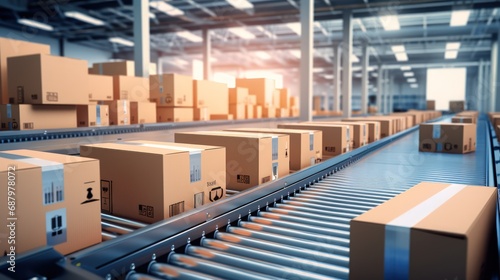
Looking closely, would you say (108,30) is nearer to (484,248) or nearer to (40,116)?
(40,116)

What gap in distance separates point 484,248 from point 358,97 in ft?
113

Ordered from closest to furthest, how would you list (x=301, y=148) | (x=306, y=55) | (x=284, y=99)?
(x=301, y=148) → (x=306, y=55) → (x=284, y=99)

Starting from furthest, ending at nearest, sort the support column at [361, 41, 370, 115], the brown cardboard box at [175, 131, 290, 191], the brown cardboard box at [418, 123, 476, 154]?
1. the support column at [361, 41, 370, 115]
2. the brown cardboard box at [418, 123, 476, 154]
3. the brown cardboard box at [175, 131, 290, 191]

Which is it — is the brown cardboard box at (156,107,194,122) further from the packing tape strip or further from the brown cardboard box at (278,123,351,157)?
the packing tape strip

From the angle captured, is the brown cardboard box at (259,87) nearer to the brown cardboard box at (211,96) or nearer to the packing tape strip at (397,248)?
the brown cardboard box at (211,96)

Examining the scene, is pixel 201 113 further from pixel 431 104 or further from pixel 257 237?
pixel 431 104

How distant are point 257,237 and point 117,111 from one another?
4.32 meters

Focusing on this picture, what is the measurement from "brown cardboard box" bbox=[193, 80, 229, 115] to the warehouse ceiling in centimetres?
382

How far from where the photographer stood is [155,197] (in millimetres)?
1812

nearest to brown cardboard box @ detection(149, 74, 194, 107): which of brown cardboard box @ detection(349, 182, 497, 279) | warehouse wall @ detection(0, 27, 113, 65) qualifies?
brown cardboard box @ detection(349, 182, 497, 279)

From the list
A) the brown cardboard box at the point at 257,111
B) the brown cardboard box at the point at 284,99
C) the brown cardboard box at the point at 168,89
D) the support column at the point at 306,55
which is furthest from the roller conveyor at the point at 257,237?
the brown cardboard box at the point at 284,99

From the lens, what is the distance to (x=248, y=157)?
253 cm

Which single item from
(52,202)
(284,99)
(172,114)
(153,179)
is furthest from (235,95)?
(52,202)

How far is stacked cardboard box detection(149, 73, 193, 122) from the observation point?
6.42m
